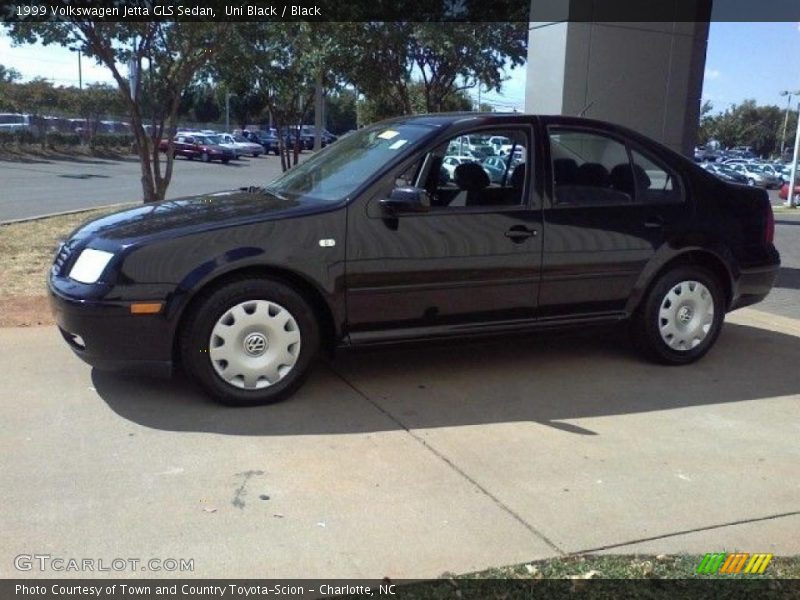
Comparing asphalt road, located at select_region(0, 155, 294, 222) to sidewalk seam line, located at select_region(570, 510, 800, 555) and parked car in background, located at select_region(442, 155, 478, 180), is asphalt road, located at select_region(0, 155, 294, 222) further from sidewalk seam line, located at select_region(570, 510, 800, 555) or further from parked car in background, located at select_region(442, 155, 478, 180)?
sidewalk seam line, located at select_region(570, 510, 800, 555)

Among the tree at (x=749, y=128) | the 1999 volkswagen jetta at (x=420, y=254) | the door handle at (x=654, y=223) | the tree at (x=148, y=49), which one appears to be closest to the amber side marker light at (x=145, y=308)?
the 1999 volkswagen jetta at (x=420, y=254)

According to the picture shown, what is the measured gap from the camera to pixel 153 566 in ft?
9.60

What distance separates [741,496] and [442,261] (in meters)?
2.04

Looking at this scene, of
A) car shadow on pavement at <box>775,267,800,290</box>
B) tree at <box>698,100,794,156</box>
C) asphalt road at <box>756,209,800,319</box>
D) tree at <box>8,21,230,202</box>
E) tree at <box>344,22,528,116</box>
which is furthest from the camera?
tree at <box>698,100,794,156</box>

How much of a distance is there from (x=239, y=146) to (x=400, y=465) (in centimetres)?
4576

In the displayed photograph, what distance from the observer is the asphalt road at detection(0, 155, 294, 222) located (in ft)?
57.2

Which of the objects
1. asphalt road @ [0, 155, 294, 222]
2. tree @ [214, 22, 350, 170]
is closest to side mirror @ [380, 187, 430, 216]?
tree @ [214, 22, 350, 170]

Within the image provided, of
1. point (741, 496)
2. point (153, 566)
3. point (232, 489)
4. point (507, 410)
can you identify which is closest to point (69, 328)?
point (232, 489)

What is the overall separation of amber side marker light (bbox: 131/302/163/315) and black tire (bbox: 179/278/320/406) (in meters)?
0.18

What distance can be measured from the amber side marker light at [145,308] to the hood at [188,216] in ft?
1.14

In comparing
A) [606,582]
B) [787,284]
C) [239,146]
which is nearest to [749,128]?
[239,146]

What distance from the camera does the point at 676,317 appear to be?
5492mm

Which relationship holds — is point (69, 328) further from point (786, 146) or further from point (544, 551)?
point (786, 146)

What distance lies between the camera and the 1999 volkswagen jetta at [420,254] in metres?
4.27
